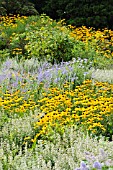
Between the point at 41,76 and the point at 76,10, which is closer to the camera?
the point at 41,76

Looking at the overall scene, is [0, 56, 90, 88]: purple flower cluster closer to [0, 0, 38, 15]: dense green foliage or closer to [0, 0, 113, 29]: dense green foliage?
[0, 0, 113, 29]: dense green foliage

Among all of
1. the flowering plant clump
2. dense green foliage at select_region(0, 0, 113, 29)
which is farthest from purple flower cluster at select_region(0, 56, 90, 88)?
dense green foliage at select_region(0, 0, 113, 29)

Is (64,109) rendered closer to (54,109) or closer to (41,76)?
(54,109)

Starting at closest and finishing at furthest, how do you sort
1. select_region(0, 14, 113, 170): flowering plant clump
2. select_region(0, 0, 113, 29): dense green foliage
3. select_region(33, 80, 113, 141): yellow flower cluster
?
select_region(0, 14, 113, 170): flowering plant clump → select_region(33, 80, 113, 141): yellow flower cluster → select_region(0, 0, 113, 29): dense green foliage

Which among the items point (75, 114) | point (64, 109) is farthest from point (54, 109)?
point (75, 114)

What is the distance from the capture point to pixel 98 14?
600 inches

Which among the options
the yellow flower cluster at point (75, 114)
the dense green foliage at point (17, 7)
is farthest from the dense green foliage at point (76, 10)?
the yellow flower cluster at point (75, 114)

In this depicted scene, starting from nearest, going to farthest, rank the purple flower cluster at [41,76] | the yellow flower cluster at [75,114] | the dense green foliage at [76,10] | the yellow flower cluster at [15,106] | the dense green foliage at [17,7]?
1. the yellow flower cluster at [75,114]
2. the yellow flower cluster at [15,106]
3. the purple flower cluster at [41,76]
4. the dense green foliage at [76,10]
5. the dense green foliage at [17,7]

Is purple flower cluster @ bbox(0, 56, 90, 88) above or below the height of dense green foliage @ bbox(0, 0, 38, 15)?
below

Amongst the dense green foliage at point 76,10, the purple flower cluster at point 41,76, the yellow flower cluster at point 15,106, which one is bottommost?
the yellow flower cluster at point 15,106

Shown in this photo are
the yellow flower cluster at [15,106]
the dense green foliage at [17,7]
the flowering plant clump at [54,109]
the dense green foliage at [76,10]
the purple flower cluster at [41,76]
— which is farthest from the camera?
the dense green foliage at [17,7]

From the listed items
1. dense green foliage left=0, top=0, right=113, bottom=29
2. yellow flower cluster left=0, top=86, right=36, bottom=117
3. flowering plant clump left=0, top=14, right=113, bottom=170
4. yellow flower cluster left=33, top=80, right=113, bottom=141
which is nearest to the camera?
flowering plant clump left=0, top=14, right=113, bottom=170

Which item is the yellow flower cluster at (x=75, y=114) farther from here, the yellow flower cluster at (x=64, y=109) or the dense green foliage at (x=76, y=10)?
the dense green foliage at (x=76, y=10)

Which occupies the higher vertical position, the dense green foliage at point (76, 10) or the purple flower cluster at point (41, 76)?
the dense green foliage at point (76, 10)
